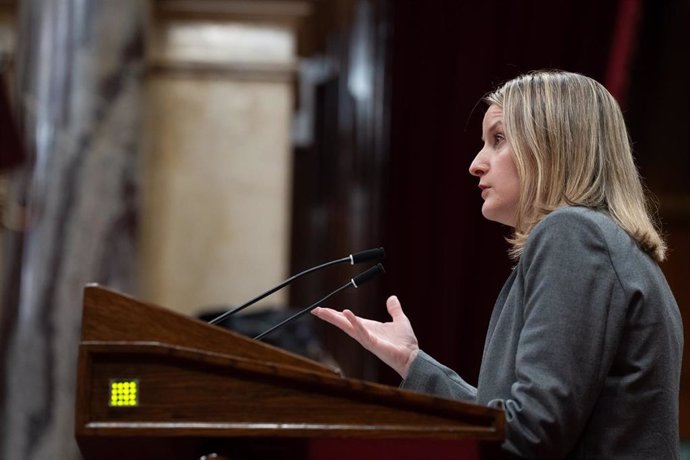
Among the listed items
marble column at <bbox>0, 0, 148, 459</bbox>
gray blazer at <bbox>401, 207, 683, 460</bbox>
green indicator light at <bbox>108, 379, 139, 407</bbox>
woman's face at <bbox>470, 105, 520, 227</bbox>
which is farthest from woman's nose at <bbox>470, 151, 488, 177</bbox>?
marble column at <bbox>0, 0, 148, 459</bbox>

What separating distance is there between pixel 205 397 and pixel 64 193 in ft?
11.6

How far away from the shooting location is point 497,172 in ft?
6.73

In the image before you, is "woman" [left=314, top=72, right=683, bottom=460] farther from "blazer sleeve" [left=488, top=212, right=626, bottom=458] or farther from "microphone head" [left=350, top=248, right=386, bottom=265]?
"microphone head" [left=350, top=248, right=386, bottom=265]

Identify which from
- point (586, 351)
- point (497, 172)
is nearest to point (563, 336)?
point (586, 351)

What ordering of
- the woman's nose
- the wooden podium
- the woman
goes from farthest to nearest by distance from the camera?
1. the woman's nose
2. the woman
3. the wooden podium

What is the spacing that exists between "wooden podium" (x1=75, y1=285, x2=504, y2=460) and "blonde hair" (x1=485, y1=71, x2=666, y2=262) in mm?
485

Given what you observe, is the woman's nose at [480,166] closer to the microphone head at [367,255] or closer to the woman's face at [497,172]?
the woman's face at [497,172]

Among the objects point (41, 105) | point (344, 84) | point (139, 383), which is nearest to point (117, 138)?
point (41, 105)

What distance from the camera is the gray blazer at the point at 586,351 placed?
1725 mm

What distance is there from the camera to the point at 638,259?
1839mm

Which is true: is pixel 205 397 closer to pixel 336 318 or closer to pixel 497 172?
pixel 336 318

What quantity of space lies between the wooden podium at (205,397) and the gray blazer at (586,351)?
0.46 feet

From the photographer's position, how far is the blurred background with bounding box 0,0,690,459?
479 cm

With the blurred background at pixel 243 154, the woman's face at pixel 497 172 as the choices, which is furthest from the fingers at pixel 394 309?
the blurred background at pixel 243 154
